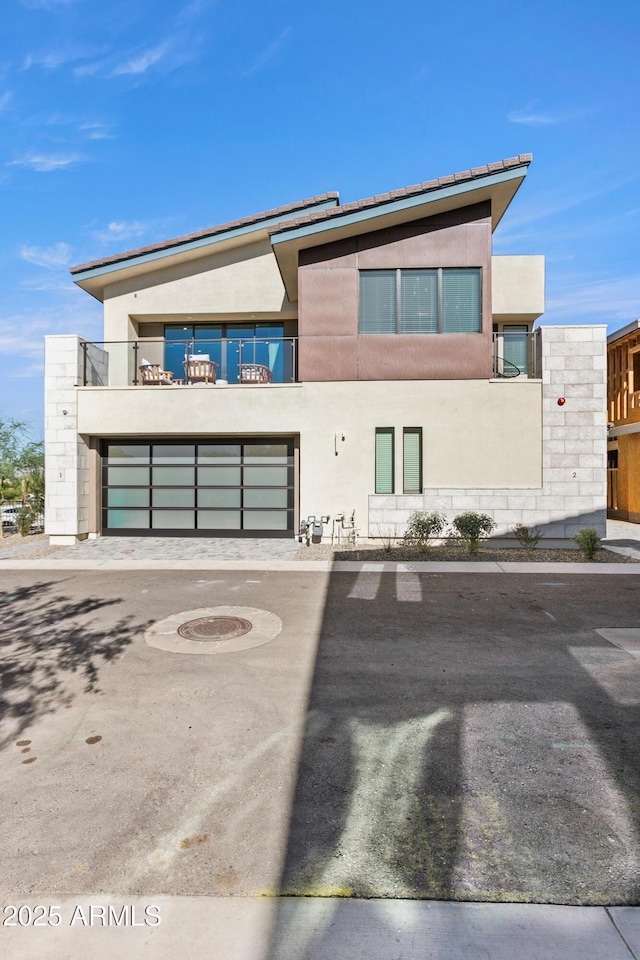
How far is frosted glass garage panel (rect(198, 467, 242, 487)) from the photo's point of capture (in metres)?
15.7

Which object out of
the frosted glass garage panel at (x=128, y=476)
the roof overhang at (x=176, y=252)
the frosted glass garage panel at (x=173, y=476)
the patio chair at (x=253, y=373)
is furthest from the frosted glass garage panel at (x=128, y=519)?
the roof overhang at (x=176, y=252)

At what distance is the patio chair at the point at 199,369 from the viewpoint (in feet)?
49.9

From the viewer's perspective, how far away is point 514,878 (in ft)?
9.05

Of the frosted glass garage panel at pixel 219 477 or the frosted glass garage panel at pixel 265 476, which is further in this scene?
the frosted glass garage panel at pixel 219 477

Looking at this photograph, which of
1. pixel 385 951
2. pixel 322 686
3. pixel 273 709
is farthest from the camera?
pixel 322 686

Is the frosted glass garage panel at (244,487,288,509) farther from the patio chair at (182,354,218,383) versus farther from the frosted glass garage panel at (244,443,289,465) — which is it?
the patio chair at (182,354,218,383)

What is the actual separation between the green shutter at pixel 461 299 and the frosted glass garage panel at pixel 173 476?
863cm

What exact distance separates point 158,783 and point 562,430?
43.6 ft

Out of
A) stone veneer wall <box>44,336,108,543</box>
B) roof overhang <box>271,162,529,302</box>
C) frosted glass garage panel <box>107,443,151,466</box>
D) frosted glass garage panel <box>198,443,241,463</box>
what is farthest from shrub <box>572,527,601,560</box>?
stone veneer wall <box>44,336,108,543</box>

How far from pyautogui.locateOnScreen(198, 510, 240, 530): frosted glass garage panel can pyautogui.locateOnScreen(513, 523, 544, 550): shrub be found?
7968mm

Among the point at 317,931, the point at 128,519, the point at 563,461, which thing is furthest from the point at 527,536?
the point at 317,931

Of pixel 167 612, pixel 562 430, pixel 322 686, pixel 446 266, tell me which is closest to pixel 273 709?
pixel 322 686

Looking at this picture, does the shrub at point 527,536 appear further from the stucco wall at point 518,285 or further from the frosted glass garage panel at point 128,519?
the frosted glass garage panel at point 128,519

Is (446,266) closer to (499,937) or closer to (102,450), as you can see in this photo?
(102,450)
